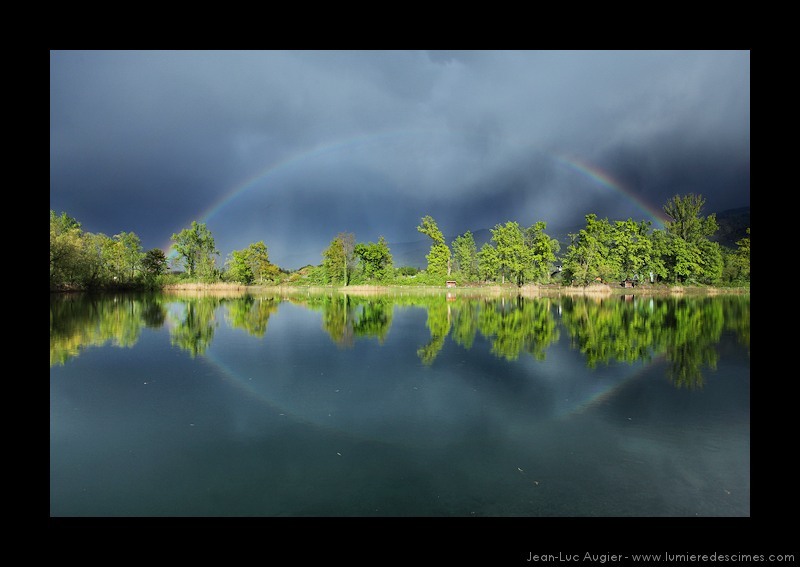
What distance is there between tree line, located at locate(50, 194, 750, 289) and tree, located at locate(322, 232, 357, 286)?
0.41ft

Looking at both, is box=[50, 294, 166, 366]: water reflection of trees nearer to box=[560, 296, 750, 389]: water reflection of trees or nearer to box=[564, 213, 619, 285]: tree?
box=[560, 296, 750, 389]: water reflection of trees

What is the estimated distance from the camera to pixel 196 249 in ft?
180

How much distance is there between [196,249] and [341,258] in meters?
18.0

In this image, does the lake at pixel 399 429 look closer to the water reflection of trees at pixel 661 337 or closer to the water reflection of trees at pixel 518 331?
the water reflection of trees at pixel 661 337

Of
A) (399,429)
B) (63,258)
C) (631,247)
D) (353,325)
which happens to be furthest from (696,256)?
(63,258)

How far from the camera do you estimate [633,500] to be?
447 centimetres

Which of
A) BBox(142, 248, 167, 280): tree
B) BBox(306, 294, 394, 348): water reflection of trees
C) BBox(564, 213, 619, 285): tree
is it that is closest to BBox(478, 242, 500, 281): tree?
BBox(564, 213, 619, 285): tree

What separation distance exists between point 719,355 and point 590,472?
31.2 feet

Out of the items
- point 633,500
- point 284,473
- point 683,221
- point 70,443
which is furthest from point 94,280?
point 683,221

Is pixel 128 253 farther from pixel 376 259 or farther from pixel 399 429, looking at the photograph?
pixel 399 429

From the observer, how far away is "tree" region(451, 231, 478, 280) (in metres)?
56.7
